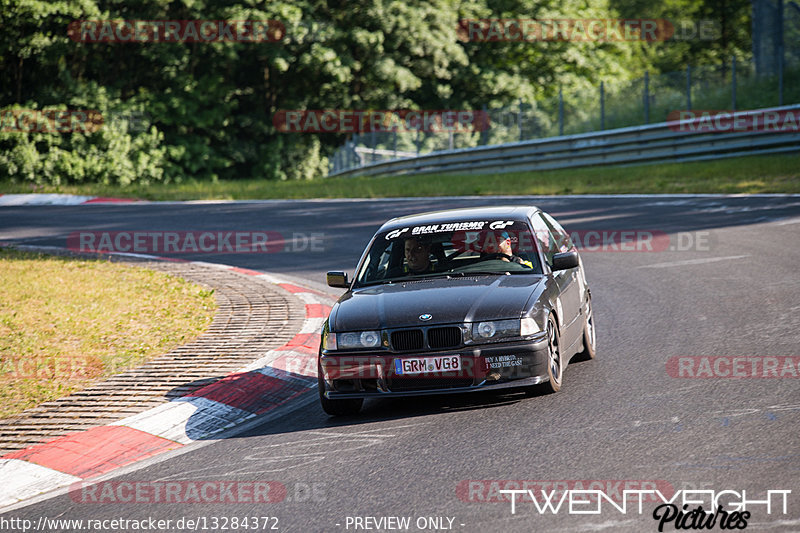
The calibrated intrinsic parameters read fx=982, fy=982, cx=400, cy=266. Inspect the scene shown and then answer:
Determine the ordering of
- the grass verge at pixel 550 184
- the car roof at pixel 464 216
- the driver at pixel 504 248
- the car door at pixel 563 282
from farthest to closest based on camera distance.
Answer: the grass verge at pixel 550 184 → the car roof at pixel 464 216 → the driver at pixel 504 248 → the car door at pixel 563 282

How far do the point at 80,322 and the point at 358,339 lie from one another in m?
4.47

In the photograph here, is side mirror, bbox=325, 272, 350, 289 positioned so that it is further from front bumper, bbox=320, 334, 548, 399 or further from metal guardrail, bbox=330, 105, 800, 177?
metal guardrail, bbox=330, 105, 800, 177

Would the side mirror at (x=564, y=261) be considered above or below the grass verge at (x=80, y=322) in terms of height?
above

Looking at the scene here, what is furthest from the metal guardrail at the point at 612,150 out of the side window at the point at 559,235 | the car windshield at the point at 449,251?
the car windshield at the point at 449,251

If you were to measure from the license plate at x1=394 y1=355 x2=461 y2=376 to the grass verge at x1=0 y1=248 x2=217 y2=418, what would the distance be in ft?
9.56

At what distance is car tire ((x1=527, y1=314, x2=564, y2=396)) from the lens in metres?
7.01

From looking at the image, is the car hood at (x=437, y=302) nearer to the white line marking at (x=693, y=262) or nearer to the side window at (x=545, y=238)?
the side window at (x=545, y=238)

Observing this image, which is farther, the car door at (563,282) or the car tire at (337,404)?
the car door at (563,282)

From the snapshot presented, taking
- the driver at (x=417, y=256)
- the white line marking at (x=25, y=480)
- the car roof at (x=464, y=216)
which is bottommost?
the white line marking at (x=25, y=480)

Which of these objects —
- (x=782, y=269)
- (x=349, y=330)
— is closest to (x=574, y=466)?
(x=349, y=330)

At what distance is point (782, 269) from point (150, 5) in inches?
1329

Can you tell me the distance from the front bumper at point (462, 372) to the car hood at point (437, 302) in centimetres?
22

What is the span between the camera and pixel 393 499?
519cm

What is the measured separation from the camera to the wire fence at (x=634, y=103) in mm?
27219
